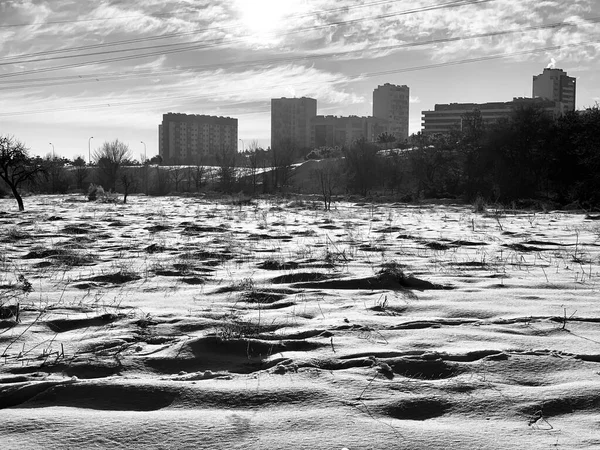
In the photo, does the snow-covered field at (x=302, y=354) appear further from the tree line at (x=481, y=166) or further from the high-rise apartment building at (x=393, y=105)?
the high-rise apartment building at (x=393, y=105)

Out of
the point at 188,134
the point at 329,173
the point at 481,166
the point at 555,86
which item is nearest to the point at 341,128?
the point at 188,134

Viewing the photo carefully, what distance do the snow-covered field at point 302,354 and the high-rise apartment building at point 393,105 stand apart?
147085 mm

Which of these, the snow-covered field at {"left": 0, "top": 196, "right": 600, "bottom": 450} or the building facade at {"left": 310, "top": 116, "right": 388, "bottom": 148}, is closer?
the snow-covered field at {"left": 0, "top": 196, "right": 600, "bottom": 450}

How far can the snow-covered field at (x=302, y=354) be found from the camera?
8.46ft

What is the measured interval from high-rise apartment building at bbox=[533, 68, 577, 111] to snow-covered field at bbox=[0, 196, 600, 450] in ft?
482

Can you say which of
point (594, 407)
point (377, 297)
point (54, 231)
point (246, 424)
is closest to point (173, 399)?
point (246, 424)

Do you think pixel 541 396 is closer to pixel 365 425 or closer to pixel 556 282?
pixel 365 425

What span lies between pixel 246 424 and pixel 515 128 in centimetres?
3244

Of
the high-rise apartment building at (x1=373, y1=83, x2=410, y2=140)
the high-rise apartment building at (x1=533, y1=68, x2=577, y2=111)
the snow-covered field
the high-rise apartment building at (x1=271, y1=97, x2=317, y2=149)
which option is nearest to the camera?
the snow-covered field

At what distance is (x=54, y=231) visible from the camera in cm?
1270

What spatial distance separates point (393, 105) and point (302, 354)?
506ft

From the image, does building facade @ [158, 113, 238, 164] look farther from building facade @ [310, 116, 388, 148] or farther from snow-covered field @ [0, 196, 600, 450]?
snow-covered field @ [0, 196, 600, 450]

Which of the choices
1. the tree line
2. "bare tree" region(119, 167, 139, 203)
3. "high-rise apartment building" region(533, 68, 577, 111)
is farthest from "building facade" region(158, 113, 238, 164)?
the tree line

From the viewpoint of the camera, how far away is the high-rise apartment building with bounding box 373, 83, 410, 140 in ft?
500
